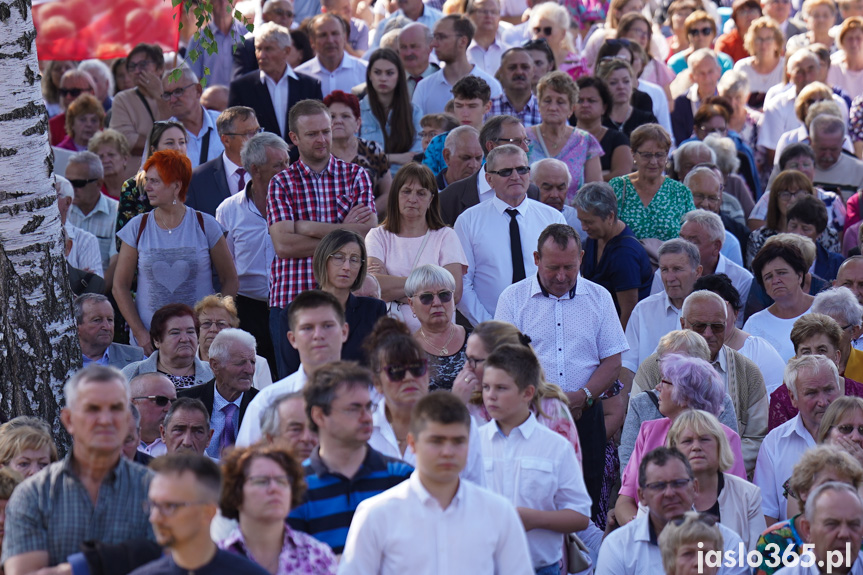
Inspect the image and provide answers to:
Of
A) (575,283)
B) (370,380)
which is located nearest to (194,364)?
(575,283)

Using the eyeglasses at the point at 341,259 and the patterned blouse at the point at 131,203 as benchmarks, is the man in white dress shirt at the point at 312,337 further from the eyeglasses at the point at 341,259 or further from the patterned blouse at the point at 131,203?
the patterned blouse at the point at 131,203

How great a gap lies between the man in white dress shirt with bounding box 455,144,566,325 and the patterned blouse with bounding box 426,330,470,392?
1462 millimetres

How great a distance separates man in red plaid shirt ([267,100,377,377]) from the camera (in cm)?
825

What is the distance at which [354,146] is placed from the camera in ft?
32.0

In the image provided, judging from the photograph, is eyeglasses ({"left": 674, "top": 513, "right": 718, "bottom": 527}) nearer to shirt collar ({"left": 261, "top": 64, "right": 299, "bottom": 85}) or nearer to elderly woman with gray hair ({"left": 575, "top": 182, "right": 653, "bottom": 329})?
elderly woman with gray hair ({"left": 575, "top": 182, "right": 653, "bottom": 329})

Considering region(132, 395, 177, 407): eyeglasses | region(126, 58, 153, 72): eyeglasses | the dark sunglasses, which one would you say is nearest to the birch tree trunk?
region(132, 395, 177, 407): eyeglasses

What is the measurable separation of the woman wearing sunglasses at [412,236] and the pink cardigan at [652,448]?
169 centimetres

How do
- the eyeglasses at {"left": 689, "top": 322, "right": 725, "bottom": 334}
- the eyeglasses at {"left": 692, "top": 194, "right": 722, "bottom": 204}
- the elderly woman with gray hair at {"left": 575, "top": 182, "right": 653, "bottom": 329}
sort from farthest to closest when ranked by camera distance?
the eyeglasses at {"left": 692, "top": 194, "right": 722, "bottom": 204} → the elderly woman with gray hair at {"left": 575, "top": 182, "right": 653, "bottom": 329} → the eyeglasses at {"left": 689, "top": 322, "right": 725, "bottom": 334}

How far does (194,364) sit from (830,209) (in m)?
5.70

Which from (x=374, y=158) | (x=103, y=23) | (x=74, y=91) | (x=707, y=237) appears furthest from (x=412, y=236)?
(x=103, y=23)

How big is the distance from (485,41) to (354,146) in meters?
3.84

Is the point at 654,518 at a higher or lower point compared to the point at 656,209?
lower

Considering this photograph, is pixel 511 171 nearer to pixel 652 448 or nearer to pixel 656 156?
pixel 656 156

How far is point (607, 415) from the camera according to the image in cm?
811
